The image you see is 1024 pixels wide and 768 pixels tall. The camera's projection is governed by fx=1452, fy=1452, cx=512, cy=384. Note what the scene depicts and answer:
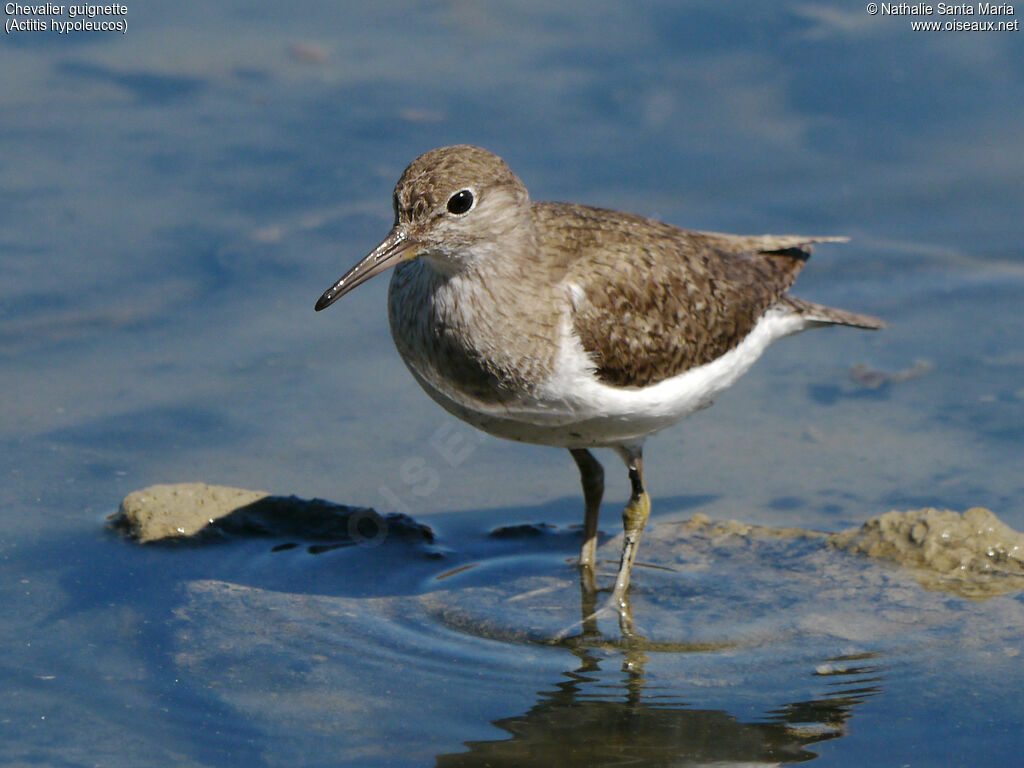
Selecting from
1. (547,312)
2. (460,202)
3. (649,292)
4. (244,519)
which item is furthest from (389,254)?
(244,519)

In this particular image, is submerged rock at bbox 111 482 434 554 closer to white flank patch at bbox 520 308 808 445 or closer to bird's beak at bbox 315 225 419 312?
white flank patch at bbox 520 308 808 445

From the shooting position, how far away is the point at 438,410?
356 inches

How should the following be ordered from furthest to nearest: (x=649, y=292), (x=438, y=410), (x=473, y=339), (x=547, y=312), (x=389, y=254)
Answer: (x=438, y=410)
(x=649, y=292)
(x=547, y=312)
(x=473, y=339)
(x=389, y=254)

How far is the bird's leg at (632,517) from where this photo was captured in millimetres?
7605

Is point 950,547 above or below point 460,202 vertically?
below

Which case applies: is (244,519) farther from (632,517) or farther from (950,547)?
(950,547)

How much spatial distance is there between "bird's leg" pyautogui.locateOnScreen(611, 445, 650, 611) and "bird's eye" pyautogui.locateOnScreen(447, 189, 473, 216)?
1.64m

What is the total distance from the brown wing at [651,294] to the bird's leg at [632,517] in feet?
1.80

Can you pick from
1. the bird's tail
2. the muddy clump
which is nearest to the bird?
the bird's tail

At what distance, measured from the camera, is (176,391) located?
28.9 ft

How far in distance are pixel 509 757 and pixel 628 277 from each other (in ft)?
8.35

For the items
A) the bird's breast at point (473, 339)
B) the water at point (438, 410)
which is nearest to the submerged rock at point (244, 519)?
the water at point (438, 410)

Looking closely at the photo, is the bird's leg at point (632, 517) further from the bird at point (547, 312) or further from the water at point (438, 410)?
the water at point (438, 410)

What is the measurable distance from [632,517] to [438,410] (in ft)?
5.76
